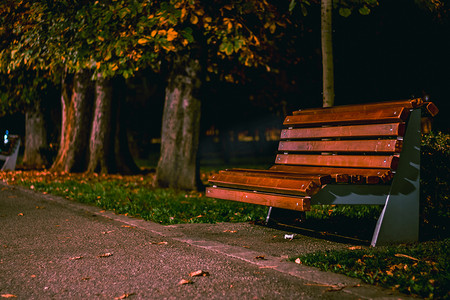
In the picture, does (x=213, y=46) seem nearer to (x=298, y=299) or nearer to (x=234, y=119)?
(x=298, y=299)

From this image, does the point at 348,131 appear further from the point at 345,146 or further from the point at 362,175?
the point at 362,175

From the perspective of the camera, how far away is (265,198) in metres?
5.85

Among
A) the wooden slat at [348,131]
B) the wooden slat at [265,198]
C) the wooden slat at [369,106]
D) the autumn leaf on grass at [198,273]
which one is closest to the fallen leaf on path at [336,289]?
the autumn leaf on grass at [198,273]

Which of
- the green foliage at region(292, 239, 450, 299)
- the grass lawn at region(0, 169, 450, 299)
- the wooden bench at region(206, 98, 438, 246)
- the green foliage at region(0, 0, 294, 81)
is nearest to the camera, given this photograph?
the green foliage at region(292, 239, 450, 299)

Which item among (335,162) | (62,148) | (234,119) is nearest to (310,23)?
(62,148)

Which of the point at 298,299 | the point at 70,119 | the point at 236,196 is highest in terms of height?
the point at 70,119

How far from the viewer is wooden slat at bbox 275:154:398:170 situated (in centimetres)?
550

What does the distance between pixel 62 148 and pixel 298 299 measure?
15696 millimetres

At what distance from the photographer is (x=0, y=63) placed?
43.0ft

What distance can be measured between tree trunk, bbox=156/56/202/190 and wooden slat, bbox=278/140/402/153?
5173mm

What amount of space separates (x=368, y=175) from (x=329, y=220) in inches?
86.1

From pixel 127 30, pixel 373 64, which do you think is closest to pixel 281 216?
pixel 127 30

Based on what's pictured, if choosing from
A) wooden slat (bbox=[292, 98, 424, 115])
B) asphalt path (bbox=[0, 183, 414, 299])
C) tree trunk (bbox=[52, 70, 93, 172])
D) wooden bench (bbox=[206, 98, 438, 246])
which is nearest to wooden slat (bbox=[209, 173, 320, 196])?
wooden bench (bbox=[206, 98, 438, 246])

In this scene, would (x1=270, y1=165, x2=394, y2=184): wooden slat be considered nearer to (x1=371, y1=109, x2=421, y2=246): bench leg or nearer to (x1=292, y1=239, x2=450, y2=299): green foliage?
(x1=371, y1=109, x2=421, y2=246): bench leg
